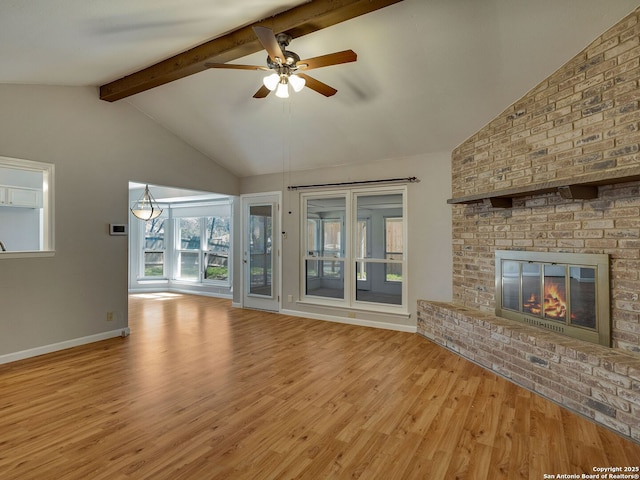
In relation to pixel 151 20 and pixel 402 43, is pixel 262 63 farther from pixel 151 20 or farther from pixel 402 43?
pixel 402 43

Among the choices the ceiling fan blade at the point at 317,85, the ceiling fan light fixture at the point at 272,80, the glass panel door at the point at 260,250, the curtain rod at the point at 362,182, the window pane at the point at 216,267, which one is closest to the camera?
the ceiling fan light fixture at the point at 272,80

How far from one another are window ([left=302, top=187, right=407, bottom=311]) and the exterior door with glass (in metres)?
0.63

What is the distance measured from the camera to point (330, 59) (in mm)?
2629

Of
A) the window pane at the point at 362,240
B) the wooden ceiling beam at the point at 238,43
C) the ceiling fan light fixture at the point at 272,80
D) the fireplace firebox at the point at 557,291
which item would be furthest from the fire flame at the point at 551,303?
the ceiling fan light fixture at the point at 272,80

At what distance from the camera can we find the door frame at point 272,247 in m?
6.26

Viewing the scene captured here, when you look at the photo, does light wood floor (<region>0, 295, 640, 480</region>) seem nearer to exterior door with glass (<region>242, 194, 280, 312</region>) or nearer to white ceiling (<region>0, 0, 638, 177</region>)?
exterior door with glass (<region>242, 194, 280, 312</region>)

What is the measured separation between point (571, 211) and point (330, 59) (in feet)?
8.20

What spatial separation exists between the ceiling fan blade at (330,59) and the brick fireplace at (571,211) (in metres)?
1.95

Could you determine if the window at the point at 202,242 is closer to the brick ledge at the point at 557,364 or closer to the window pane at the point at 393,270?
the window pane at the point at 393,270

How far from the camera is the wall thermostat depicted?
4.62 metres

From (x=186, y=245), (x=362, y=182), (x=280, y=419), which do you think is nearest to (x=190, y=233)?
(x=186, y=245)

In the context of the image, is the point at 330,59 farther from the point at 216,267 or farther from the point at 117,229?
the point at 216,267

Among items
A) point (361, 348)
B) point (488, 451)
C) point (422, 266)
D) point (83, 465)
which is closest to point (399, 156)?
point (422, 266)

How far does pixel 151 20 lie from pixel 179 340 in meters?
3.58
